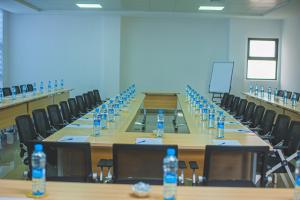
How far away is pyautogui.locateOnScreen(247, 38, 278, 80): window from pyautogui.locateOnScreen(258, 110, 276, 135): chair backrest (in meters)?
7.17

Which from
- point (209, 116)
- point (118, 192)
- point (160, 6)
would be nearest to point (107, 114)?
point (209, 116)

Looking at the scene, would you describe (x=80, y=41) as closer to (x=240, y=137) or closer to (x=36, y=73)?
(x=36, y=73)

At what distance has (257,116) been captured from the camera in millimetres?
6562

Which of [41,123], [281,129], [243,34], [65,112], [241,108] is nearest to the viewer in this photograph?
[281,129]

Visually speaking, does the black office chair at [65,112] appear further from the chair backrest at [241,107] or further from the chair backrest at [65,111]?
the chair backrest at [241,107]

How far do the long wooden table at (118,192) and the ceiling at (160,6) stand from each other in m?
7.76

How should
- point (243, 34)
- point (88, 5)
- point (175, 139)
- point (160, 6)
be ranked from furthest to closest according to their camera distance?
point (243, 34) → point (88, 5) → point (160, 6) → point (175, 139)

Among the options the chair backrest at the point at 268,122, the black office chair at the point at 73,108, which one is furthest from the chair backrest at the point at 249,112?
the black office chair at the point at 73,108

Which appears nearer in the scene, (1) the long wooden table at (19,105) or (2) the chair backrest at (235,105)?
(1) the long wooden table at (19,105)

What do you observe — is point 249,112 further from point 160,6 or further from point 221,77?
point 221,77

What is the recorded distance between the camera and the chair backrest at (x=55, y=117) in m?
5.80

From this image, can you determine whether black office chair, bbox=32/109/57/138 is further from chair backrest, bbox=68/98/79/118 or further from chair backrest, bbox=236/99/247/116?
chair backrest, bbox=236/99/247/116

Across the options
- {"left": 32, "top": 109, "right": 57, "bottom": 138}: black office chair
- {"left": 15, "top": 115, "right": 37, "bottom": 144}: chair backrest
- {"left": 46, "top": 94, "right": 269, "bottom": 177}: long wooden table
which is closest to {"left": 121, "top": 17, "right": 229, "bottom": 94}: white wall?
{"left": 32, "top": 109, "right": 57, "bottom": 138}: black office chair

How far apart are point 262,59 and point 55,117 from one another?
8.77 meters
